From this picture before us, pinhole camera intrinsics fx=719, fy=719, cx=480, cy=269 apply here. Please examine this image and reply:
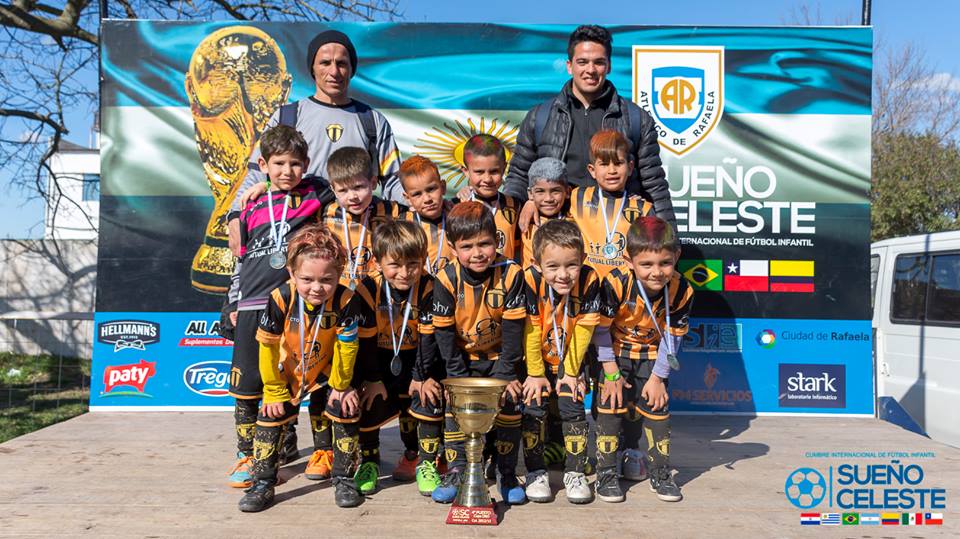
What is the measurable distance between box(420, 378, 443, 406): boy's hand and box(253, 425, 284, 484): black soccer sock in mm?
629

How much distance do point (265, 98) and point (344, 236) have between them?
7.47ft

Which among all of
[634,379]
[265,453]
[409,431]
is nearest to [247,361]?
[265,453]

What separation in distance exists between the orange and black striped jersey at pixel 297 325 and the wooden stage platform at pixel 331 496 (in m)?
0.58

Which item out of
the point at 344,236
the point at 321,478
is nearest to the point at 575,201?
the point at 344,236

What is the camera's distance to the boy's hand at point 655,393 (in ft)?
10.6

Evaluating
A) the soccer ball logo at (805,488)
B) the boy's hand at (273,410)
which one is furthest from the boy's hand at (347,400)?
the soccer ball logo at (805,488)

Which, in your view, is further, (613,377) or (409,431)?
(409,431)

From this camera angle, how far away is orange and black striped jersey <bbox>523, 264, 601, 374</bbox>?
312 centimetres

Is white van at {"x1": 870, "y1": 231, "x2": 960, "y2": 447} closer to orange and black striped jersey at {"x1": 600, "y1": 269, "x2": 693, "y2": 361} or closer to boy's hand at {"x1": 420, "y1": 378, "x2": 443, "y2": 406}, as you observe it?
orange and black striped jersey at {"x1": 600, "y1": 269, "x2": 693, "y2": 361}

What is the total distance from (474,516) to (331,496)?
2.41 ft

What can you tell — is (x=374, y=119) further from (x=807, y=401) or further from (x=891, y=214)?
(x=891, y=214)

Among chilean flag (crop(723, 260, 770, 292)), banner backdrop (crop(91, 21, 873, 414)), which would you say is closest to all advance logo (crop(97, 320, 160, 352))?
banner backdrop (crop(91, 21, 873, 414))

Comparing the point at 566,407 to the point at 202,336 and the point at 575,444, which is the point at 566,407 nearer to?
the point at 575,444

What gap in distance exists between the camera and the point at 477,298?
310cm
